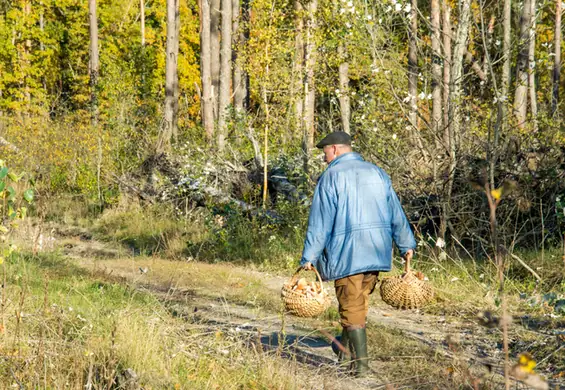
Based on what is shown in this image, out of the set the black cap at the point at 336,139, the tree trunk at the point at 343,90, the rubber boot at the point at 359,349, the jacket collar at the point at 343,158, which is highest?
the tree trunk at the point at 343,90

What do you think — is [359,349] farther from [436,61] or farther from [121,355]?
[436,61]

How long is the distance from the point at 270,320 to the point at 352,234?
261 centimetres

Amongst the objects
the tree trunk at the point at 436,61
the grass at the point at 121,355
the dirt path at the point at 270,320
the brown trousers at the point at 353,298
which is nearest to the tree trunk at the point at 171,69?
the tree trunk at the point at 436,61

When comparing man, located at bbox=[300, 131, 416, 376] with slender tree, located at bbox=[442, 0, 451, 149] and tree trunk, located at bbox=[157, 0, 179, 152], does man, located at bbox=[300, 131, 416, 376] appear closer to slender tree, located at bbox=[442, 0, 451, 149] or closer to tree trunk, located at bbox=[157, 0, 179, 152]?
slender tree, located at bbox=[442, 0, 451, 149]

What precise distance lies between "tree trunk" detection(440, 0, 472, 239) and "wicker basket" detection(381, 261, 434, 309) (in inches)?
141

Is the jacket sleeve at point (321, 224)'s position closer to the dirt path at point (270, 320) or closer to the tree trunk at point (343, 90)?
the dirt path at point (270, 320)

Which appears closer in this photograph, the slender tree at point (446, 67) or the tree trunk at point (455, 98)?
the tree trunk at point (455, 98)

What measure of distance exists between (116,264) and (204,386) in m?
7.15

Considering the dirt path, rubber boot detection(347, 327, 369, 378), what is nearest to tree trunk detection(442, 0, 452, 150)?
the dirt path

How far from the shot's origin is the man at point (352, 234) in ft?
19.6

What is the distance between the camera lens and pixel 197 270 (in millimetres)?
11422

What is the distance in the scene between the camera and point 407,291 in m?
7.26

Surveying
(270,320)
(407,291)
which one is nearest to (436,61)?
(270,320)

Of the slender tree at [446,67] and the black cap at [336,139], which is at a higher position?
the slender tree at [446,67]
